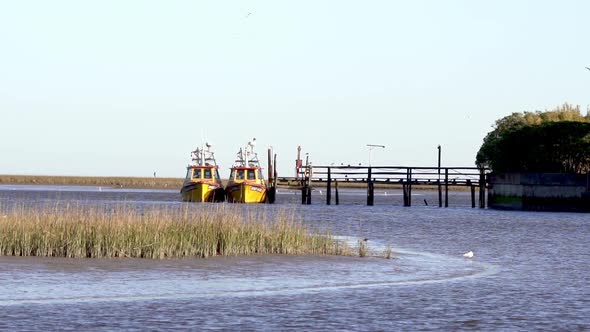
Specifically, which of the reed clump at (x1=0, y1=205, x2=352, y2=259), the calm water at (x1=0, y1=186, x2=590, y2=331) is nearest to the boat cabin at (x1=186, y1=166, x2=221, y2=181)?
the calm water at (x1=0, y1=186, x2=590, y2=331)

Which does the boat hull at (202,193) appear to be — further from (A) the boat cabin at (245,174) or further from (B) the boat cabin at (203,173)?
(A) the boat cabin at (245,174)

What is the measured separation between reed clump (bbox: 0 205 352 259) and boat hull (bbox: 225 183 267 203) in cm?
5724

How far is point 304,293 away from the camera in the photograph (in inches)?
1033

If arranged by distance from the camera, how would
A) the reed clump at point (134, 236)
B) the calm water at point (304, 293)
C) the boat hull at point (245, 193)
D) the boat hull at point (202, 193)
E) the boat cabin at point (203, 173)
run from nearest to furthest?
the calm water at point (304, 293) → the reed clump at point (134, 236) → the boat hull at point (202, 193) → the boat hull at point (245, 193) → the boat cabin at point (203, 173)

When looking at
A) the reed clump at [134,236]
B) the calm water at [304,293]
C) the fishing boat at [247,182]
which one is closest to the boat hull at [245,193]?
the fishing boat at [247,182]

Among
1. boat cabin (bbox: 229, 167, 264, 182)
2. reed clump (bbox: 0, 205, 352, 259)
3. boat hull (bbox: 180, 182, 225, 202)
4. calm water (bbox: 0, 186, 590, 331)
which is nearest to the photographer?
calm water (bbox: 0, 186, 590, 331)

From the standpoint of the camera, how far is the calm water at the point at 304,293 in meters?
21.8

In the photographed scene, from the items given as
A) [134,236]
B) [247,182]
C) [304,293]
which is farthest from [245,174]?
[304,293]

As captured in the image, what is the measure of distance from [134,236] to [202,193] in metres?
59.4

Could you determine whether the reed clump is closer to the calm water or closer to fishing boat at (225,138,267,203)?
the calm water

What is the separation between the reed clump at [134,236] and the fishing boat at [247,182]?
57298mm

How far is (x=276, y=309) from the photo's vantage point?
76.6 ft

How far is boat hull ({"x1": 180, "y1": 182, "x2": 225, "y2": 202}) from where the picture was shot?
9156 cm

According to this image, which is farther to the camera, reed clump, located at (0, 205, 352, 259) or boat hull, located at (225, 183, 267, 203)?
boat hull, located at (225, 183, 267, 203)
